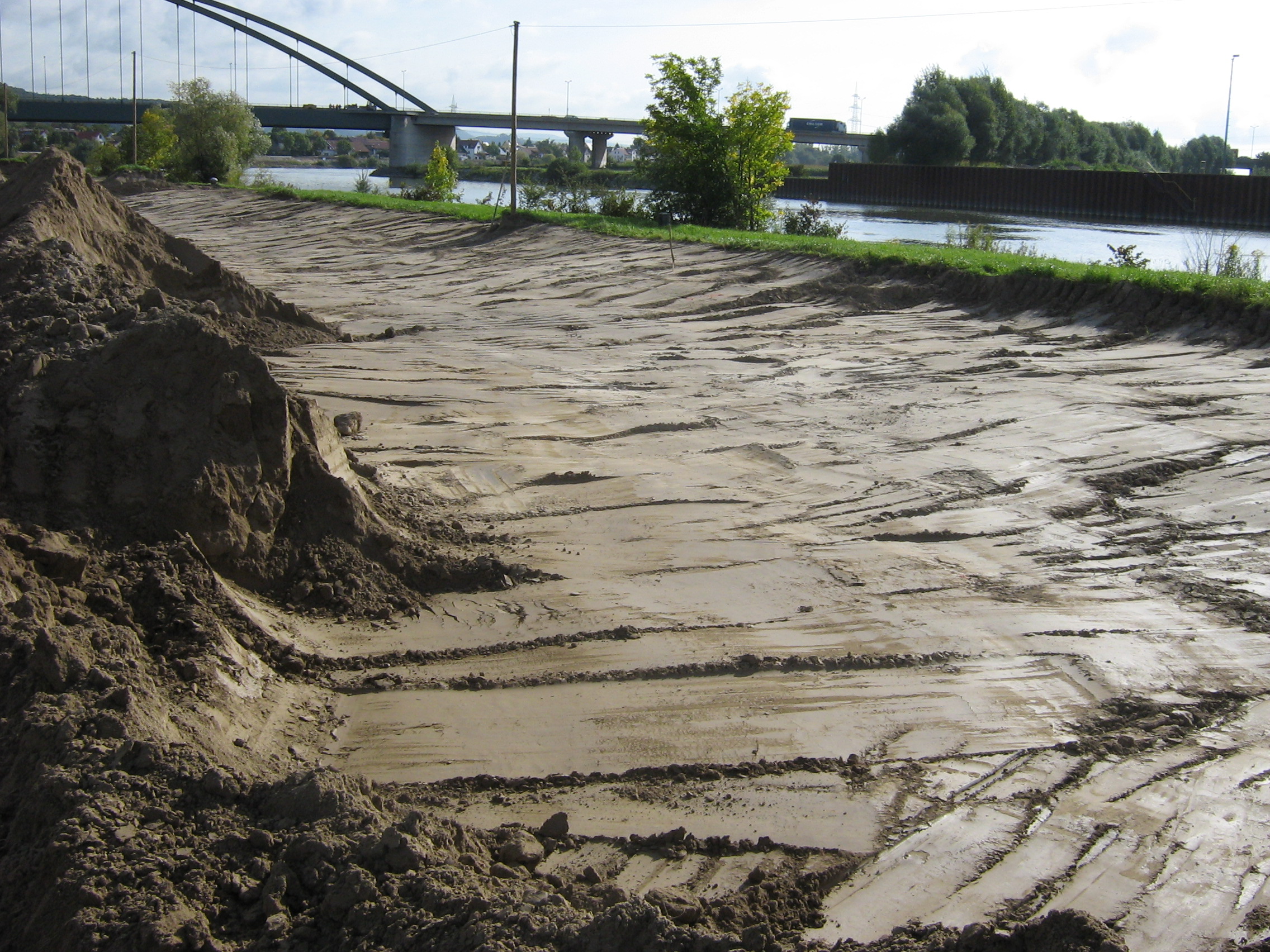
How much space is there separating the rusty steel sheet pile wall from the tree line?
3186mm

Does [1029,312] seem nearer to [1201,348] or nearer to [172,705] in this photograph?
[1201,348]

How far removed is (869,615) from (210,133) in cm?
5017

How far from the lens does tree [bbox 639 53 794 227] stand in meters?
27.2

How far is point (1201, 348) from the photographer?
11.3 m

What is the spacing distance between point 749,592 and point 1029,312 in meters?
9.62

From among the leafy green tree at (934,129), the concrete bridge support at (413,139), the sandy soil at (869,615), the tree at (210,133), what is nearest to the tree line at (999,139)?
the leafy green tree at (934,129)

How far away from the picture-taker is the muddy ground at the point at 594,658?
297 centimetres

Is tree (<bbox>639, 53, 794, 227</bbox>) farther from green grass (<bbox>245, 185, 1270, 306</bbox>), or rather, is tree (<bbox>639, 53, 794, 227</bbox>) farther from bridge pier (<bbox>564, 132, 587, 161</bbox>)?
bridge pier (<bbox>564, 132, 587, 161</bbox>)

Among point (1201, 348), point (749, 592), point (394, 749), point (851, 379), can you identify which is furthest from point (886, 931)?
point (1201, 348)

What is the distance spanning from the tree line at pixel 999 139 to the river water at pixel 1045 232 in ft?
25.3

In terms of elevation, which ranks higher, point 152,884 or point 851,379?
point 851,379

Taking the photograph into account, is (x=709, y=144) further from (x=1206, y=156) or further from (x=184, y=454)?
(x=1206, y=156)

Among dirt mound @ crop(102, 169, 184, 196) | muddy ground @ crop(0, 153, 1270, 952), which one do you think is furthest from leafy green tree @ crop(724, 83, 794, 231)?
dirt mound @ crop(102, 169, 184, 196)

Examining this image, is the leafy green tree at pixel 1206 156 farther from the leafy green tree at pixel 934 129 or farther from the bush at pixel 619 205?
the bush at pixel 619 205
